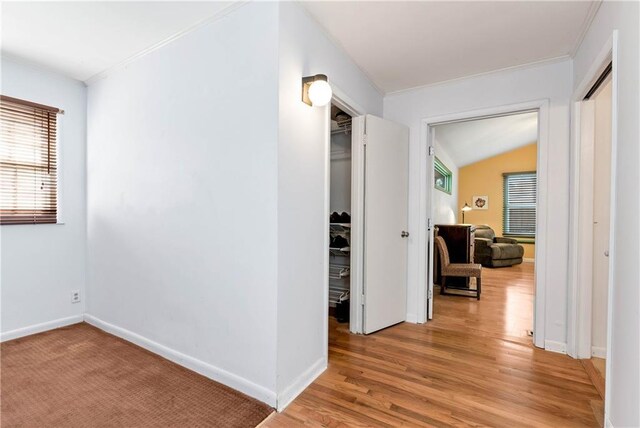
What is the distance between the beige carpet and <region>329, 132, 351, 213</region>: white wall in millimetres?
2342

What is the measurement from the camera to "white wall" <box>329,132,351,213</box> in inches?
142

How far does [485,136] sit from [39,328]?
712 cm

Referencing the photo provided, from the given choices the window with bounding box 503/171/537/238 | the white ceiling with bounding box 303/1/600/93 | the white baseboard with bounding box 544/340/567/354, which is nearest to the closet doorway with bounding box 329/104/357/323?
the white ceiling with bounding box 303/1/600/93

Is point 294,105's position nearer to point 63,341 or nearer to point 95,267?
point 95,267

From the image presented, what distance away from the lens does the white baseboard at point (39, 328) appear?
253 centimetres

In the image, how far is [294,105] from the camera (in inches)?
71.2

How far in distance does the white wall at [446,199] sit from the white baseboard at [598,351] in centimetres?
321

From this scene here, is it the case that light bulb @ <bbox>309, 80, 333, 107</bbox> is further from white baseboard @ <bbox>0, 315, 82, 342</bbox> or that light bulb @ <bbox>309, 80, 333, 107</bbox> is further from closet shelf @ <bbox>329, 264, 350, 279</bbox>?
white baseboard @ <bbox>0, 315, 82, 342</bbox>

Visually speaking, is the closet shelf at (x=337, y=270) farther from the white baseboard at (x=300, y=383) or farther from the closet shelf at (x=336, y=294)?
the white baseboard at (x=300, y=383)

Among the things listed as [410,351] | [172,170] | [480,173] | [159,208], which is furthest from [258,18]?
[480,173]

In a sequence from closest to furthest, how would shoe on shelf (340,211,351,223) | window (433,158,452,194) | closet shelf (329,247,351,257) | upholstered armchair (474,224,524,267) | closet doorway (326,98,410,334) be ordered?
closet doorway (326,98,410,334), closet shelf (329,247,351,257), shoe on shelf (340,211,351,223), window (433,158,452,194), upholstered armchair (474,224,524,267)

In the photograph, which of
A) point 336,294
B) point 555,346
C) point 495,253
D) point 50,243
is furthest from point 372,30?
point 495,253

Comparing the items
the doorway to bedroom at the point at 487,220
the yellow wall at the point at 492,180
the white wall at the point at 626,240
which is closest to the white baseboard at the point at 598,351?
the doorway to bedroom at the point at 487,220

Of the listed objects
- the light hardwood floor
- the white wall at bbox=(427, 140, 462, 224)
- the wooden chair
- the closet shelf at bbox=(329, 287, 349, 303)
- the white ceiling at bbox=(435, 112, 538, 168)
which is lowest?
the light hardwood floor
